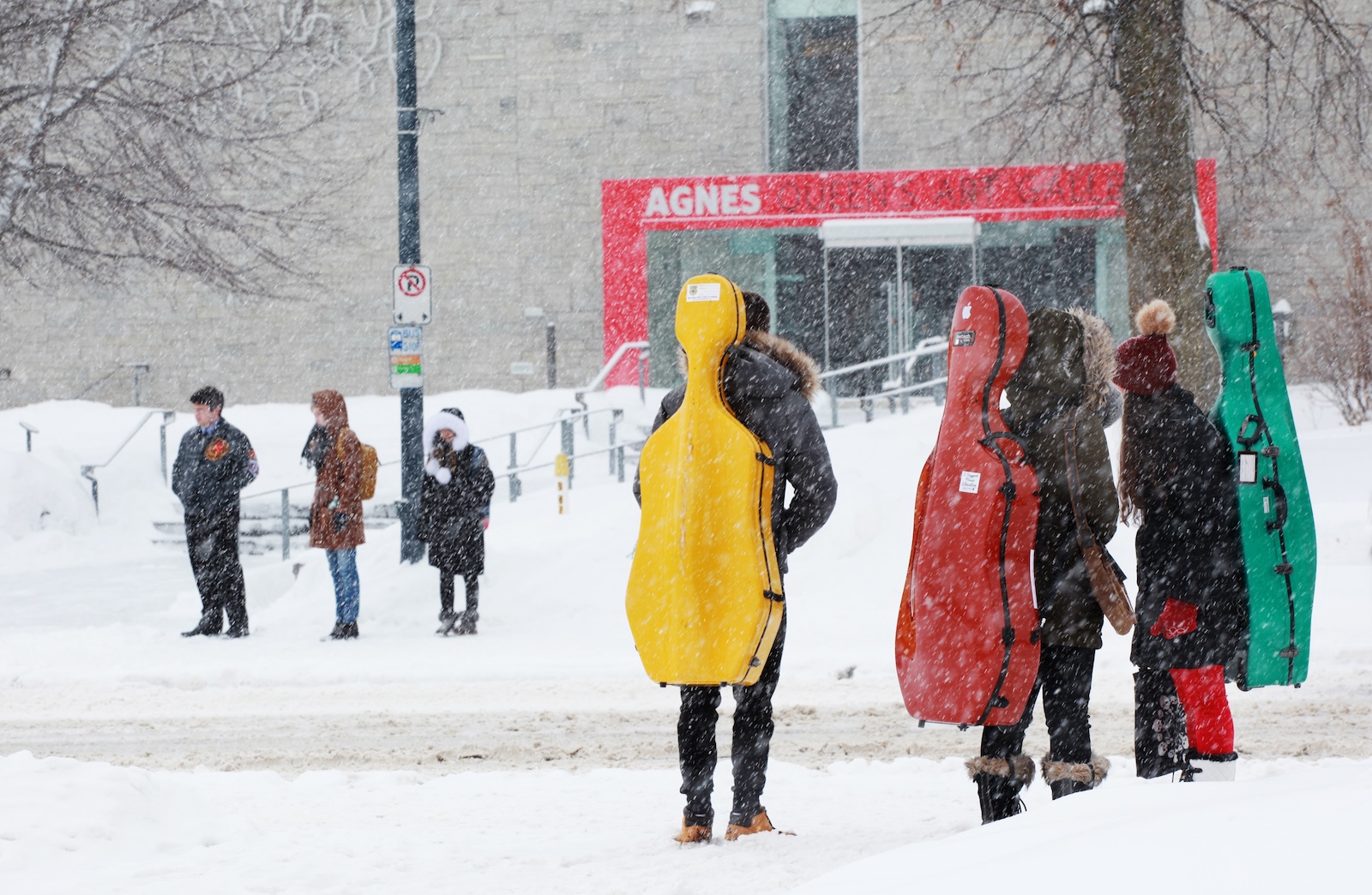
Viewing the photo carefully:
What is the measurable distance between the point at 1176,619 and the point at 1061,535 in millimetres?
600

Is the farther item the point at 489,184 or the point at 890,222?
the point at 489,184

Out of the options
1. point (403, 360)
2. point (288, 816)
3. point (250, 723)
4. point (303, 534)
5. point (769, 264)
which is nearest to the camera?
point (288, 816)

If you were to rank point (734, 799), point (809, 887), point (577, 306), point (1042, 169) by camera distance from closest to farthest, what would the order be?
point (809, 887) < point (734, 799) < point (1042, 169) < point (577, 306)

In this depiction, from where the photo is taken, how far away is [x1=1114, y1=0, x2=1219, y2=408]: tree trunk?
1089 centimetres

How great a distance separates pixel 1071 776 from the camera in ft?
14.0

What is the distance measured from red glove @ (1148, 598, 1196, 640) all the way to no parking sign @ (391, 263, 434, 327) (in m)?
7.49

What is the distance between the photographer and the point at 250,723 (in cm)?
692

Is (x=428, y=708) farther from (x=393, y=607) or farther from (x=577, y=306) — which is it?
(x=577, y=306)

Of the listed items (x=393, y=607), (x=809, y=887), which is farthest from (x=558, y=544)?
(x=809, y=887)

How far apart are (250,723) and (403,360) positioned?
4.56 m

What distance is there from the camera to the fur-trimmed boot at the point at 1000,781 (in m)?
4.18

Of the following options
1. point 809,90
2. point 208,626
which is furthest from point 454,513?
point 809,90

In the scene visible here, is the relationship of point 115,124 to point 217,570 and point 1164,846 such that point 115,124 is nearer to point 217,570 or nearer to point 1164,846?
point 217,570

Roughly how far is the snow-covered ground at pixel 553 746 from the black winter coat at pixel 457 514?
0.56m
